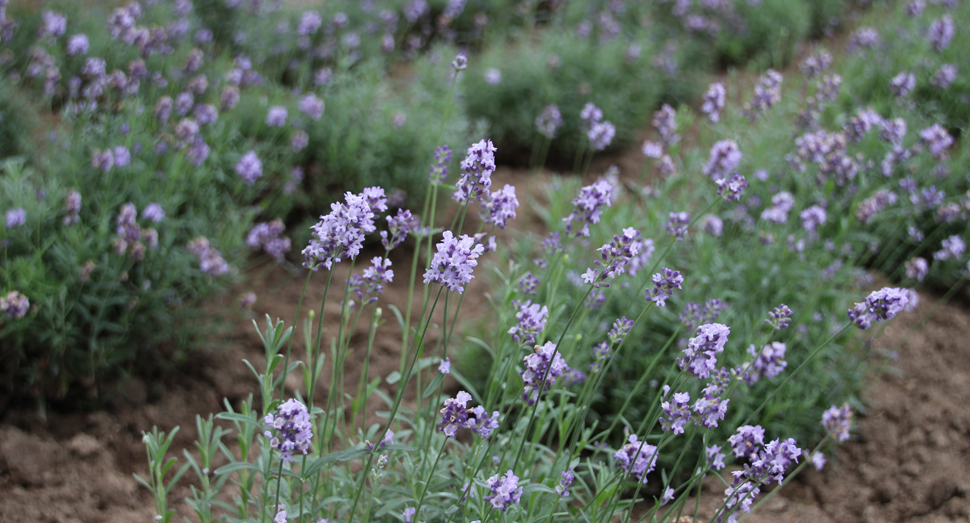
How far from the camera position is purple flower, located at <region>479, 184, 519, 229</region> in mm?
2025

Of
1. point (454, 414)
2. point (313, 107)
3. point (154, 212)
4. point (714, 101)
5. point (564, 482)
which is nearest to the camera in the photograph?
point (454, 414)

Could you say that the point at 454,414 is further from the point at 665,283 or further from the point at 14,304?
the point at 14,304

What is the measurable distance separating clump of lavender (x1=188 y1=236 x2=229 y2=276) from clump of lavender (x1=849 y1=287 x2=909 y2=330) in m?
2.57

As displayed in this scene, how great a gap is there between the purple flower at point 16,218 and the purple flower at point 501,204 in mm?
2112

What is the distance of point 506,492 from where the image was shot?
69.7 inches

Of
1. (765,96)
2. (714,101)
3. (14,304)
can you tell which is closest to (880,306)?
(714,101)

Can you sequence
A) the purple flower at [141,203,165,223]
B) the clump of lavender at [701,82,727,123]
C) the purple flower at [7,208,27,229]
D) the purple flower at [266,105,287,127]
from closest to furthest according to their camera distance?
the purple flower at [7,208,27,229] < the purple flower at [141,203,165,223] < the clump of lavender at [701,82,727,123] < the purple flower at [266,105,287,127]

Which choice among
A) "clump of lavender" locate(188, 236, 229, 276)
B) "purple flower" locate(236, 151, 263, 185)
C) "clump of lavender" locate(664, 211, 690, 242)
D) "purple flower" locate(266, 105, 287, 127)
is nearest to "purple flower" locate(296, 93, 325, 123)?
"purple flower" locate(266, 105, 287, 127)

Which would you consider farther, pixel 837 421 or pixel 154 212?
pixel 154 212

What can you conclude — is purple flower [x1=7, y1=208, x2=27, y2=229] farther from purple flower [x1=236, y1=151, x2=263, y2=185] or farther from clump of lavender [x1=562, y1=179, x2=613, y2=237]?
clump of lavender [x1=562, y1=179, x2=613, y2=237]

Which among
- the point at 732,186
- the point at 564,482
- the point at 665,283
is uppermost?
the point at 732,186

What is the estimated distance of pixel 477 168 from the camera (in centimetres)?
177

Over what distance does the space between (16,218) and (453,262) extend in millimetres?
2286

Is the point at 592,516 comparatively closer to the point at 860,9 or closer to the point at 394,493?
the point at 394,493
